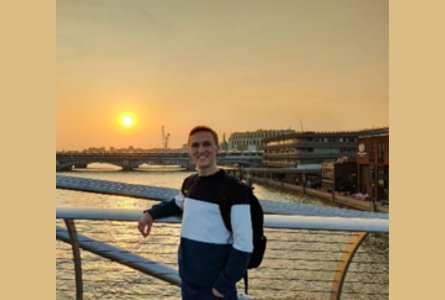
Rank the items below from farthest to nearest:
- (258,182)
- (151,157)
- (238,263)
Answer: (151,157) → (258,182) → (238,263)

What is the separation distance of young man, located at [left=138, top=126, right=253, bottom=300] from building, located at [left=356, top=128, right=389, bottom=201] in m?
15.6

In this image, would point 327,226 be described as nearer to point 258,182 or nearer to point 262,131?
point 258,182

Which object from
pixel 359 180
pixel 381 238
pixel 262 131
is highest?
pixel 262 131

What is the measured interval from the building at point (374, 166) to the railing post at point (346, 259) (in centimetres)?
1521

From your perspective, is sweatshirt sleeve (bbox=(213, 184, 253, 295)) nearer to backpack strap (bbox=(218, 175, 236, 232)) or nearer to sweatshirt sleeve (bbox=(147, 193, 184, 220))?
backpack strap (bbox=(218, 175, 236, 232))

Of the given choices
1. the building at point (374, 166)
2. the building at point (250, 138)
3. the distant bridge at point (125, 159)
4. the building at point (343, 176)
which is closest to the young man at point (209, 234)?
the building at point (374, 166)

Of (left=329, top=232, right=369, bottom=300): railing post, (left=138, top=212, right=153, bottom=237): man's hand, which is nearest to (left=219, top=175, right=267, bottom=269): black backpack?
(left=138, top=212, right=153, bottom=237): man's hand

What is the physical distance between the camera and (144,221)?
924 mm

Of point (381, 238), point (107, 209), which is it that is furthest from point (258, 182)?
point (107, 209)

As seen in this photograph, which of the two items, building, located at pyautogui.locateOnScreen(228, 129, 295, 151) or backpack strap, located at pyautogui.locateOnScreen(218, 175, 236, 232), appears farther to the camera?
building, located at pyautogui.locateOnScreen(228, 129, 295, 151)

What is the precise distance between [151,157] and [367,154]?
758 inches

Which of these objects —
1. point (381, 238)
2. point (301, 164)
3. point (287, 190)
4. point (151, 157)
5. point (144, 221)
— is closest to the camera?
point (144, 221)

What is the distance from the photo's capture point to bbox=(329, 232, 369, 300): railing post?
1.00 m

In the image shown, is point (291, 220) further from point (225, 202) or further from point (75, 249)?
point (75, 249)
